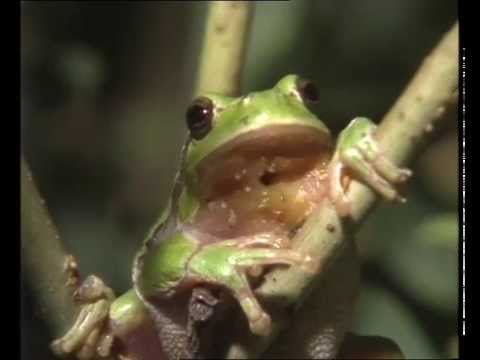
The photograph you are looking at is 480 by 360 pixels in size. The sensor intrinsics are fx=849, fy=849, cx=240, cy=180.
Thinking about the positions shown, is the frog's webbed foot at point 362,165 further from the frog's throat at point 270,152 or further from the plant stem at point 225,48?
the plant stem at point 225,48

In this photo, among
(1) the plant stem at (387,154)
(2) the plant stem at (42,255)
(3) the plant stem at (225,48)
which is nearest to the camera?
(1) the plant stem at (387,154)

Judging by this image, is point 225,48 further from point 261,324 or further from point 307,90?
point 261,324

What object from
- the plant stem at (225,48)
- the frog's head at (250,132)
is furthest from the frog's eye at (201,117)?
the plant stem at (225,48)

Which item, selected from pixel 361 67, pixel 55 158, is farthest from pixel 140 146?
pixel 361 67

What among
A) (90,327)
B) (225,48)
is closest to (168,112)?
(225,48)
